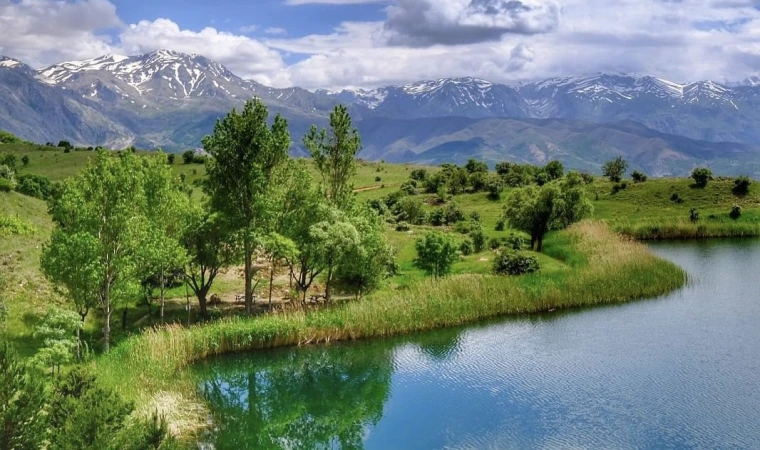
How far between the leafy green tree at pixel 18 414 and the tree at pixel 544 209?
62650 millimetres

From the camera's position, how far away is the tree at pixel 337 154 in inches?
2144

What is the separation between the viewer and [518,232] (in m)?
88.8

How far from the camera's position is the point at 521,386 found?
121 ft

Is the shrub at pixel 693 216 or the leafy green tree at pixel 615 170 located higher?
the leafy green tree at pixel 615 170

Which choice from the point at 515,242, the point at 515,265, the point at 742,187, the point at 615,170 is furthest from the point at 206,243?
the point at 615,170

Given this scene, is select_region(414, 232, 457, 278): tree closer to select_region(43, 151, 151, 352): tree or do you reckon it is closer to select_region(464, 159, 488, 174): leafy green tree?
select_region(43, 151, 151, 352): tree

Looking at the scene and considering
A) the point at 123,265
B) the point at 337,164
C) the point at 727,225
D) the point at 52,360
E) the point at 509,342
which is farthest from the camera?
the point at 727,225

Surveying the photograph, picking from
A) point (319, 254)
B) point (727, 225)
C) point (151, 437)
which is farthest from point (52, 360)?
point (727, 225)

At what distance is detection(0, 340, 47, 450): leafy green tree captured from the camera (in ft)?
65.0

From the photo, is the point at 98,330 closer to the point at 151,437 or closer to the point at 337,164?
the point at 337,164

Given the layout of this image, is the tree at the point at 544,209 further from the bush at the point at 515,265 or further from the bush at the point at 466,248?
the bush at the point at 515,265

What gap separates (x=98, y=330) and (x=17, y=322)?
5091mm

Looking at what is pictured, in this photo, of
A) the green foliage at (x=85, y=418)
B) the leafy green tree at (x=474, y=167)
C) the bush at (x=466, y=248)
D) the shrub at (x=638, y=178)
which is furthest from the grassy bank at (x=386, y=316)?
the leafy green tree at (x=474, y=167)

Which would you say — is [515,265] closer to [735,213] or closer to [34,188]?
[735,213]
